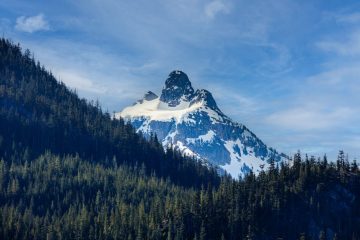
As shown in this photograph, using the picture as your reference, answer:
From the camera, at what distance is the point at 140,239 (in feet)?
656

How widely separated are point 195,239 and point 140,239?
20842 mm

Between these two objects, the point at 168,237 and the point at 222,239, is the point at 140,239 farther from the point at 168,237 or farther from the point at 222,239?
the point at 222,239

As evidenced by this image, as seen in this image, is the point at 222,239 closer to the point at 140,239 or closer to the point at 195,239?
the point at 195,239

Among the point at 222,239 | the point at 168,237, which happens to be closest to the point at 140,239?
the point at 168,237

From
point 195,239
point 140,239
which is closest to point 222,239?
point 195,239

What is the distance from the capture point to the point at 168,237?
199500mm

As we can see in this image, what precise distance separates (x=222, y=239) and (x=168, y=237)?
20479 mm

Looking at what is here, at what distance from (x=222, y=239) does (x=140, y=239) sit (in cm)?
3108

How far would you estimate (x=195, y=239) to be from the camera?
198875mm

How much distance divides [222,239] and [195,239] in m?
10.3

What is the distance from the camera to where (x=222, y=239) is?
199875mm
